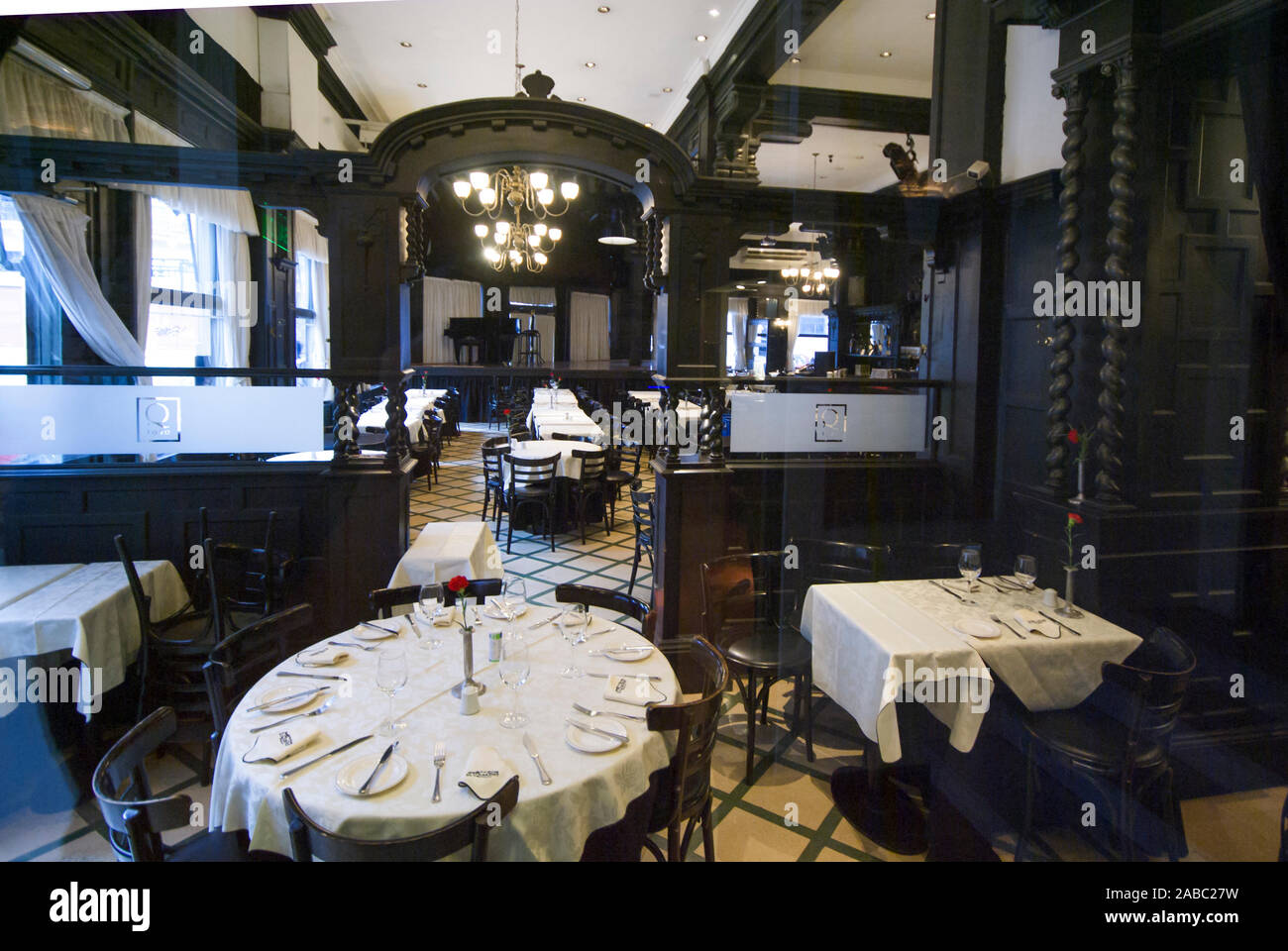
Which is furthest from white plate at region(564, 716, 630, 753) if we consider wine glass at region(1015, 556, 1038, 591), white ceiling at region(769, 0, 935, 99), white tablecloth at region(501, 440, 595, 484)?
white ceiling at region(769, 0, 935, 99)

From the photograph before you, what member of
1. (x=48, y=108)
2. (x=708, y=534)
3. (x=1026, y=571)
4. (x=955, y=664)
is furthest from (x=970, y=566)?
(x=48, y=108)

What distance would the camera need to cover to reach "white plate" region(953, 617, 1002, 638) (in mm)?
2654

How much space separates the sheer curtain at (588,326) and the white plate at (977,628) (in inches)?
613

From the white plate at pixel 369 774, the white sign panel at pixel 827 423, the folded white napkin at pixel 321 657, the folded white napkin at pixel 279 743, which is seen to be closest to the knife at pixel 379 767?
the white plate at pixel 369 774

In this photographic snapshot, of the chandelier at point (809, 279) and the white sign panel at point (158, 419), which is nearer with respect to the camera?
the white sign panel at point (158, 419)

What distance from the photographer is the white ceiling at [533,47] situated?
642 centimetres

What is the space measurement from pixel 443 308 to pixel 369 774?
16.7m

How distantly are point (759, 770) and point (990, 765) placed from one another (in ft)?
3.18

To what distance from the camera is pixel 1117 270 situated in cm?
309

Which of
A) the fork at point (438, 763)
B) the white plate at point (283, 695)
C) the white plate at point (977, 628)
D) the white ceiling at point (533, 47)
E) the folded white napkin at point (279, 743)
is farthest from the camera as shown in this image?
the white ceiling at point (533, 47)

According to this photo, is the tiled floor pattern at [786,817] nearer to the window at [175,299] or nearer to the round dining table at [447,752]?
the round dining table at [447,752]

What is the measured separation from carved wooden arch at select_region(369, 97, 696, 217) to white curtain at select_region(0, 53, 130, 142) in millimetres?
1877

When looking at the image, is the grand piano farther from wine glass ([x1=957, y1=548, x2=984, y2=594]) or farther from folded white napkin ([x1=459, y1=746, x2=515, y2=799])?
folded white napkin ([x1=459, y1=746, x2=515, y2=799])
